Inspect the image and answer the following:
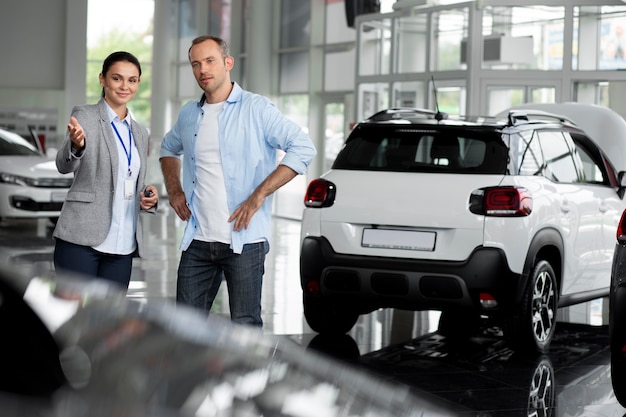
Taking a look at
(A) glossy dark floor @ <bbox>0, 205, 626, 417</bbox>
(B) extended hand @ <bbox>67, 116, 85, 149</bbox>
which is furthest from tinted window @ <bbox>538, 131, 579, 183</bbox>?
(B) extended hand @ <bbox>67, 116, 85, 149</bbox>

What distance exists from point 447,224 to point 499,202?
354 millimetres

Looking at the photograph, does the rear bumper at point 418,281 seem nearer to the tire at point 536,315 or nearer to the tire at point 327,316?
the tire at point 536,315

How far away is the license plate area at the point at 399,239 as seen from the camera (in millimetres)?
6867

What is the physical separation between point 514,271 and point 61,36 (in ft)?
62.6

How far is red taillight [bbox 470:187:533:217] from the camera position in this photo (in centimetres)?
682

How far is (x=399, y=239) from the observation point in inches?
273

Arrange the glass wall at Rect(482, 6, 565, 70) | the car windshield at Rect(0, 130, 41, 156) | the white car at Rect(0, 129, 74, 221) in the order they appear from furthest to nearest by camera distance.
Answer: the car windshield at Rect(0, 130, 41, 156) < the white car at Rect(0, 129, 74, 221) < the glass wall at Rect(482, 6, 565, 70)

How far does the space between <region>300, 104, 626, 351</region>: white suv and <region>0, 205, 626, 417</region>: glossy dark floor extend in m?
0.28

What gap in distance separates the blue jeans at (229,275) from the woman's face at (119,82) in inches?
28.4

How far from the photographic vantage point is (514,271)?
6.91 meters

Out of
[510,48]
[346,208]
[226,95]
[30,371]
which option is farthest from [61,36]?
[30,371]

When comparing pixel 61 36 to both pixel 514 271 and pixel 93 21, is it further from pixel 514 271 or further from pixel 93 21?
pixel 514 271

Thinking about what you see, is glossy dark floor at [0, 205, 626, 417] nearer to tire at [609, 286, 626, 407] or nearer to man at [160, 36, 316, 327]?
tire at [609, 286, 626, 407]

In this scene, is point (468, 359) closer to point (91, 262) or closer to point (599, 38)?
point (91, 262)
